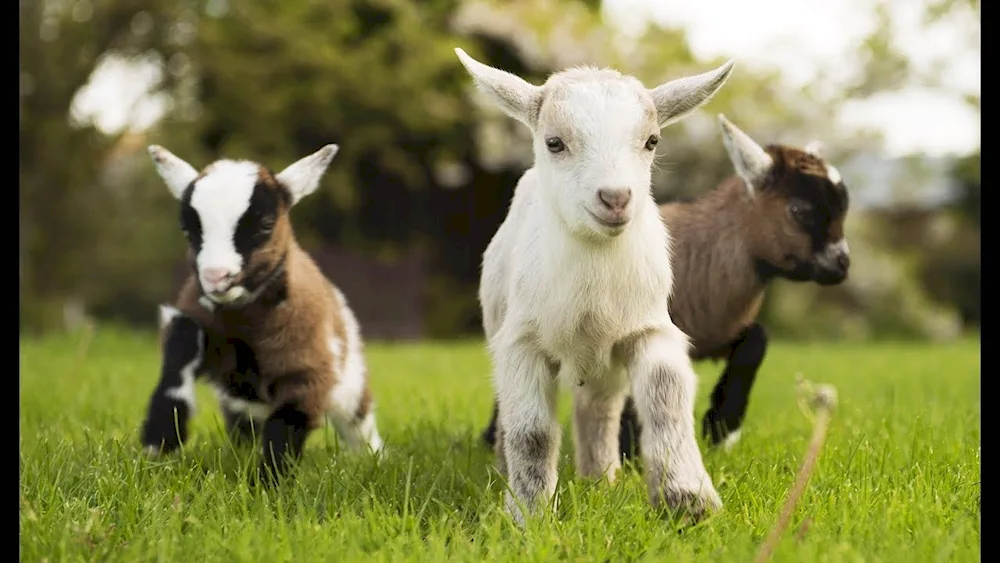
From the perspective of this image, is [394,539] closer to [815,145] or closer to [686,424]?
[686,424]

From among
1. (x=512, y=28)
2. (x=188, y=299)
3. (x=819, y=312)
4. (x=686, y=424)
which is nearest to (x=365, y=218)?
(x=512, y=28)

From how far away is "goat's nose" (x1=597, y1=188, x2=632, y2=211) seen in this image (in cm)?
336

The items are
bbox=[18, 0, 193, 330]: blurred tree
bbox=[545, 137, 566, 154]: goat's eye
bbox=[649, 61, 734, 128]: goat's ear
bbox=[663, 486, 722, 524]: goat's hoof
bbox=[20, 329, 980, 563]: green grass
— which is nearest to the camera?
bbox=[20, 329, 980, 563]: green grass

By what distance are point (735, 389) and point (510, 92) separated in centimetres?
210

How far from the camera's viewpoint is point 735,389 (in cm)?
504

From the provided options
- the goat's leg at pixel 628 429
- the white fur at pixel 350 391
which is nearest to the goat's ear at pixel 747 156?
the goat's leg at pixel 628 429

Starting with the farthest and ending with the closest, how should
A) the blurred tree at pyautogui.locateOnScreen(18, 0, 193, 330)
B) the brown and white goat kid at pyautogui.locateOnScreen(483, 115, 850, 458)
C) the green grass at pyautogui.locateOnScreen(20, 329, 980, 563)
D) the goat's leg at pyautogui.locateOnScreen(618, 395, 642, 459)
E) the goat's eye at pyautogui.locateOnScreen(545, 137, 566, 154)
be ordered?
the blurred tree at pyautogui.locateOnScreen(18, 0, 193, 330) < the brown and white goat kid at pyautogui.locateOnScreen(483, 115, 850, 458) < the goat's leg at pyautogui.locateOnScreen(618, 395, 642, 459) < the goat's eye at pyautogui.locateOnScreen(545, 137, 566, 154) < the green grass at pyautogui.locateOnScreen(20, 329, 980, 563)

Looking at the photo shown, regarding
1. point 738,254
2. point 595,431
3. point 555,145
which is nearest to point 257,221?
point 555,145

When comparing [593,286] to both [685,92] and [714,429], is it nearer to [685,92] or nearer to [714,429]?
[685,92]

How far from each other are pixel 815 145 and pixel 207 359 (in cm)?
334

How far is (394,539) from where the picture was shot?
329 centimetres

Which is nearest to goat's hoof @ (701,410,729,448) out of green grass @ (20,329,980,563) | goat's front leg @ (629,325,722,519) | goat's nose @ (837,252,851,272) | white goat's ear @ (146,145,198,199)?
green grass @ (20,329,980,563)

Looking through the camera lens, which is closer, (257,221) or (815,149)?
(257,221)

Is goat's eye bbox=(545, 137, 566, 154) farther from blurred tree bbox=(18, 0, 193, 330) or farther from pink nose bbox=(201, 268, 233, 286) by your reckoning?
blurred tree bbox=(18, 0, 193, 330)
